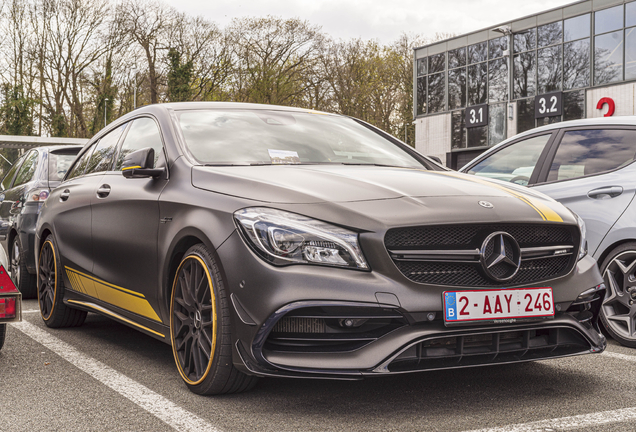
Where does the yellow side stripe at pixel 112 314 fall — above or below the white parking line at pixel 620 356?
above

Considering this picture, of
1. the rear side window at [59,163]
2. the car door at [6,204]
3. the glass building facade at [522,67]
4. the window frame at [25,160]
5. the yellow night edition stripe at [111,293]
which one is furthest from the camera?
the glass building facade at [522,67]

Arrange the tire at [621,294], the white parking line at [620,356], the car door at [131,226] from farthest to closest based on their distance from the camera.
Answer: the tire at [621,294] → the white parking line at [620,356] → the car door at [131,226]

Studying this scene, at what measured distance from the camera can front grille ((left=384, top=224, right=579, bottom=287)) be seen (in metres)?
3.21

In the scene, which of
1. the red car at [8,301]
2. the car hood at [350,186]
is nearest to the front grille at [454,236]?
the car hood at [350,186]

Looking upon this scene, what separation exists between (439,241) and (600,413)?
1081 mm

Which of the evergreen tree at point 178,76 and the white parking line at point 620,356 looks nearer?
the white parking line at point 620,356

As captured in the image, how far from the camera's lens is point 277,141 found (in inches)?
172

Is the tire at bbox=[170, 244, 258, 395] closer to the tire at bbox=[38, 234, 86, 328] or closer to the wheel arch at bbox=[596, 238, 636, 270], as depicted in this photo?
the tire at bbox=[38, 234, 86, 328]

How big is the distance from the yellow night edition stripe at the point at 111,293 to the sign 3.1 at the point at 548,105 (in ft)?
92.4

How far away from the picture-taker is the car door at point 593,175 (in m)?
5.16

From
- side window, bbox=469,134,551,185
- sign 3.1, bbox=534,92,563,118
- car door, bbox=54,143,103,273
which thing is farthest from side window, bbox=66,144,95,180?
sign 3.1, bbox=534,92,563,118

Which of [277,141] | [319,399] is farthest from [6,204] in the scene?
[319,399]

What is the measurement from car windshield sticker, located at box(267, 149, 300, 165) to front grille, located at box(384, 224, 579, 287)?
114cm

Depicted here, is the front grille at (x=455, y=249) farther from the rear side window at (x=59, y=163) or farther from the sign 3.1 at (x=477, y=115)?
the sign 3.1 at (x=477, y=115)
